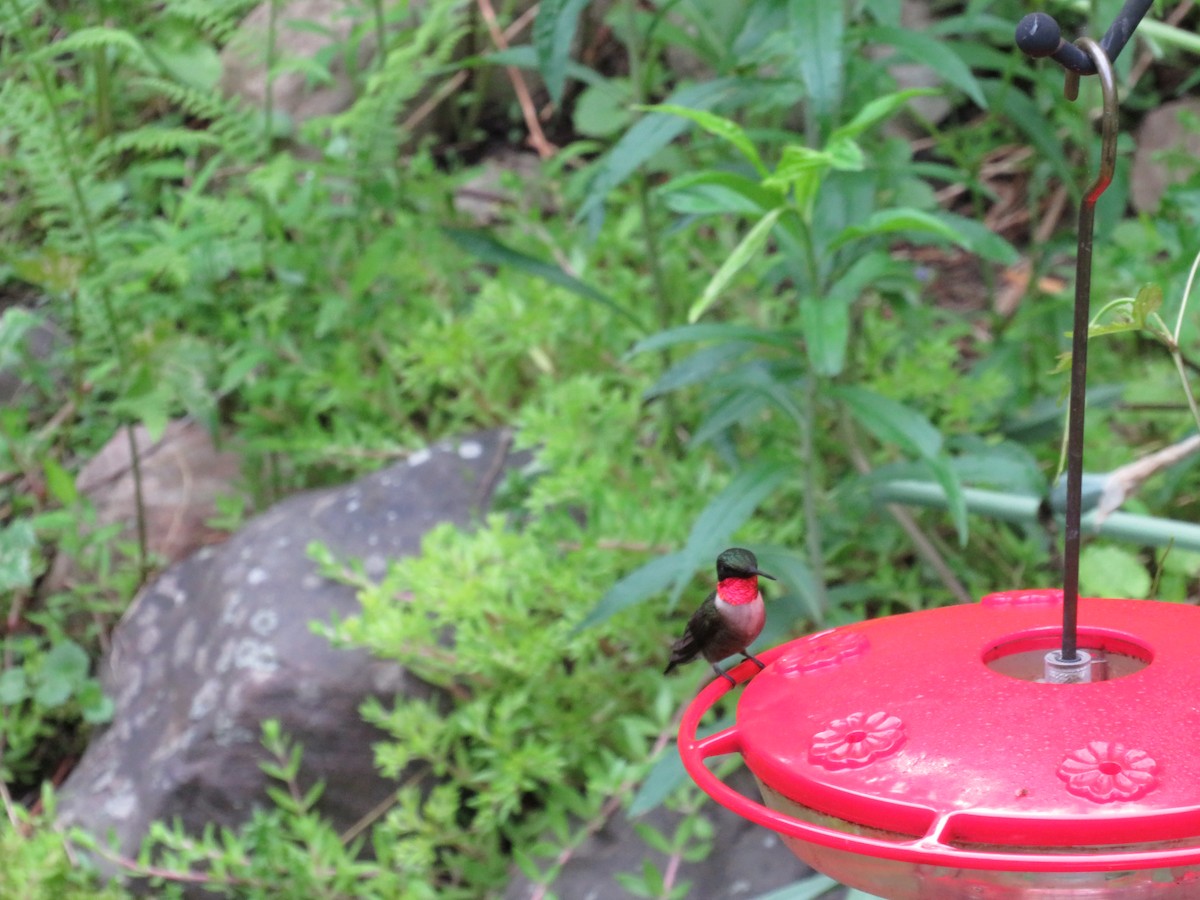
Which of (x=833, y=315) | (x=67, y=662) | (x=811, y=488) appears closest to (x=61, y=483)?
(x=67, y=662)

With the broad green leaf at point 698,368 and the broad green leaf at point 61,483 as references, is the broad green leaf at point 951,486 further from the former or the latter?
the broad green leaf at point 61,483

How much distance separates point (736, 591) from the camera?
4.28 ft

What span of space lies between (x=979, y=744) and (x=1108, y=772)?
9 centimetres

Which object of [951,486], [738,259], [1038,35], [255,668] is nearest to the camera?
[1038,35]

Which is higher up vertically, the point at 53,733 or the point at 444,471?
the point at 444,471

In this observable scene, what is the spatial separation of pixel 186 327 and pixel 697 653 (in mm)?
2906

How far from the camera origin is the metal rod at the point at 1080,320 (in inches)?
34.1

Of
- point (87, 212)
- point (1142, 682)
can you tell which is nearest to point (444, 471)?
point (87, 212)

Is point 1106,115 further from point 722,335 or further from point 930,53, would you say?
point 930,53

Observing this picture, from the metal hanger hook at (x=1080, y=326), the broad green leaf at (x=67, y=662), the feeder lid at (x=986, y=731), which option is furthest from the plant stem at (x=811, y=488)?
the broad green leaf at (x=67, y=662)

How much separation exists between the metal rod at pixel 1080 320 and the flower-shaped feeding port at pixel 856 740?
0.17 m

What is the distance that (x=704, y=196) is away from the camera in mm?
1763

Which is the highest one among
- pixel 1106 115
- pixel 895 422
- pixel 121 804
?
pixel 1106 115

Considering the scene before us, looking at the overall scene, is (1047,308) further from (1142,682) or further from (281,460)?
(281,460)
